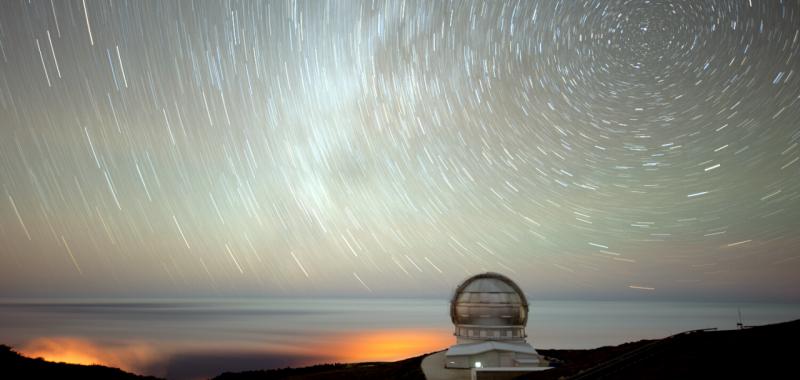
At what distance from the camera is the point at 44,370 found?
29.4 metres

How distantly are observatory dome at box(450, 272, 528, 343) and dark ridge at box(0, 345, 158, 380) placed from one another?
65.3 ft

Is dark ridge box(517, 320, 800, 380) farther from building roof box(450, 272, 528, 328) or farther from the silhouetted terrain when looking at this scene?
building roof box(450, 272, 528, 328)

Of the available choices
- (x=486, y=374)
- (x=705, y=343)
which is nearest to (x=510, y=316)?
(x=486, y=374)

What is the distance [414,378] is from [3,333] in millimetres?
77711

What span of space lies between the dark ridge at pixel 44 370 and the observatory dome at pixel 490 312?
65.3 ft

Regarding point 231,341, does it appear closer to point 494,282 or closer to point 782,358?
point 494,282

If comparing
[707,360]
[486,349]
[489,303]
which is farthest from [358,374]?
[707,360]

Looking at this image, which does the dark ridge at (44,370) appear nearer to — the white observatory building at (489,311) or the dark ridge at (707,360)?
the white observatory building at (489,311)

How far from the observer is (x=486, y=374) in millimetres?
19609

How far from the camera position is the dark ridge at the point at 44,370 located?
28.2 m

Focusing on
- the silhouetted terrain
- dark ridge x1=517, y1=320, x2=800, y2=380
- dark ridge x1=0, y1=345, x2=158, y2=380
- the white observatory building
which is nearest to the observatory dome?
the white observatory building

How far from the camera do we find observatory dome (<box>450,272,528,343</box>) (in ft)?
89.4

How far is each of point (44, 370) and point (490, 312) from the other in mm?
25066

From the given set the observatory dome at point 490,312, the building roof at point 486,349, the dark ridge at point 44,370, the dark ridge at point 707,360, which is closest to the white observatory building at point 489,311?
the observatory dome at point 490,312
